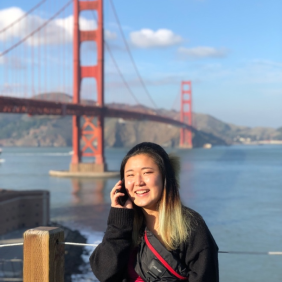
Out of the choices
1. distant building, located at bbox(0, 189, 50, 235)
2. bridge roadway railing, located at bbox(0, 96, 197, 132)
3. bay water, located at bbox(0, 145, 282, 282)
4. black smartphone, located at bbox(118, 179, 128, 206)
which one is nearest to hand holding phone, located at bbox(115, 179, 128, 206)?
black smartphone, located at bbox(118, 179, 128, 206)

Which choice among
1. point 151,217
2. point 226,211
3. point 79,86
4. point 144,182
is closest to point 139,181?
point 144,182

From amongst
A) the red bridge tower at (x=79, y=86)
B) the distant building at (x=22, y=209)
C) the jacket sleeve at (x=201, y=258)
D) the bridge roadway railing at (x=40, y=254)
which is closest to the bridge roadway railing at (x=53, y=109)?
the red bridge tower at (x=79, y=86)

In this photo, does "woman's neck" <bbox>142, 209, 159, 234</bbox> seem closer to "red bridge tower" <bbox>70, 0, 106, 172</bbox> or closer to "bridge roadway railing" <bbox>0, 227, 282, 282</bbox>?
"bridge roadway railing" <bbox>0, 227, 282, 282</bbox>

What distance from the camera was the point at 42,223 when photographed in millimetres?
11438

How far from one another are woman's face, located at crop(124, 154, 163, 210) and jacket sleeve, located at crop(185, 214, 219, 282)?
0.55ft

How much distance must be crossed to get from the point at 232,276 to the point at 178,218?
862 centimetres

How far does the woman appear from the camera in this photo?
4.24 feet

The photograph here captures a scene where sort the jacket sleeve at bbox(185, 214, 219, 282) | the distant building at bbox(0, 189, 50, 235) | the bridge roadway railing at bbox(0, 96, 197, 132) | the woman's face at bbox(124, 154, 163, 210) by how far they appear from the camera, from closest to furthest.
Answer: the jacket sleeve at bbox(185, 214, 219, 282) → the woman's face at bbox(124, 154, 163, 210) → the distant building at bbox(0, 189, 50, 235) → the bridge roadway railing at bbox(0, 96, 197, 132)

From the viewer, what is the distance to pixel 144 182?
1400 mm

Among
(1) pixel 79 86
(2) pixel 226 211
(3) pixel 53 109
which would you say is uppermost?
(1) pixel 79 86

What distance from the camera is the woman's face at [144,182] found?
1.39 metres

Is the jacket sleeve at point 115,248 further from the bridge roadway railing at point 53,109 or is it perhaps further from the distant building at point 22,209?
the bridge roadway railing at point 53,109

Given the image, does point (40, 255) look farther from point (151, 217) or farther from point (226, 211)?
point (226, 211)

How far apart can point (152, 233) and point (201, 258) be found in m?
0.16
